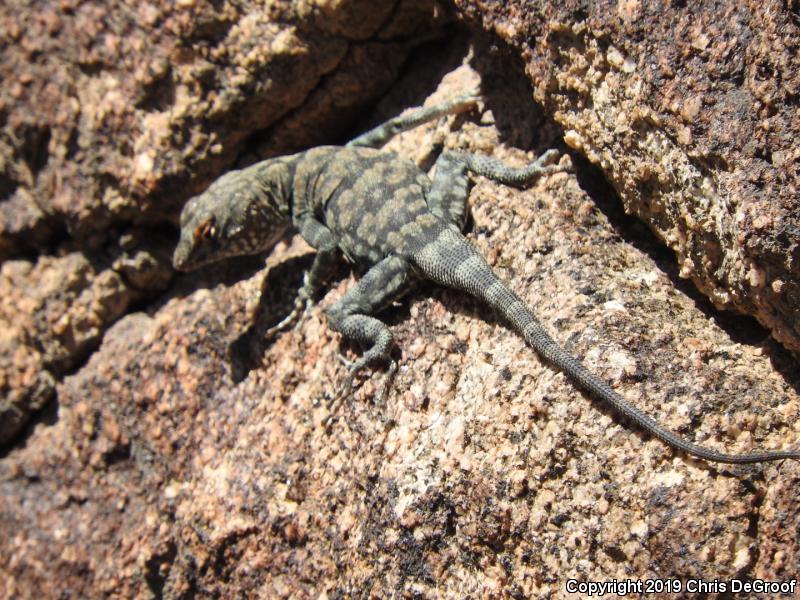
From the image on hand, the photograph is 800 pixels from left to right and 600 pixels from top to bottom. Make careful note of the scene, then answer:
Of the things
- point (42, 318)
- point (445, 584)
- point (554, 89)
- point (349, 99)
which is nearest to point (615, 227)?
point (554, 89)

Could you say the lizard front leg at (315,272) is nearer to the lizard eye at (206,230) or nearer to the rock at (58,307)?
the lizard eye at (206,230)

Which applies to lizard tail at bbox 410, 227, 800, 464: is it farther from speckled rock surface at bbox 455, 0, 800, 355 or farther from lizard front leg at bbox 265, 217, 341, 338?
lizard front leg at bbox 265, 217, 341, 338

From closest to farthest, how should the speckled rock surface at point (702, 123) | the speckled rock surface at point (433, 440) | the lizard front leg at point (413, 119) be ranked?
the speckled rock surface at point (702, 123), the speckled rock surface at point (433, 440), the lizard front leg at point (413, 119)

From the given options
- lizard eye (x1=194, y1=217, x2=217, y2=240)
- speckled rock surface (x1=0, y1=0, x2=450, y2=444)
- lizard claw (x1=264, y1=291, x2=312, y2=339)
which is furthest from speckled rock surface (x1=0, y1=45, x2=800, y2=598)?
lizard eye (x1=194, y1=217, x2=217, y2=240)

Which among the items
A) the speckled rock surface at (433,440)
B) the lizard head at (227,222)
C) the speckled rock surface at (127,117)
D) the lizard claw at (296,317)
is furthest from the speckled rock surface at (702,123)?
the lizard head at (227,222)

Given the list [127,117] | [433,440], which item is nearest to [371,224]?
[433,440]

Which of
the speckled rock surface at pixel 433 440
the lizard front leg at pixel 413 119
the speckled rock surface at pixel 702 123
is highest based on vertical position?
the lizard front leg at pixel 413 119

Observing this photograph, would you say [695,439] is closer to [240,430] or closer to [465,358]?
[465,358]

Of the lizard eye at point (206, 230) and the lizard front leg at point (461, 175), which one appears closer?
the lizard front leg at point (461, 175)
